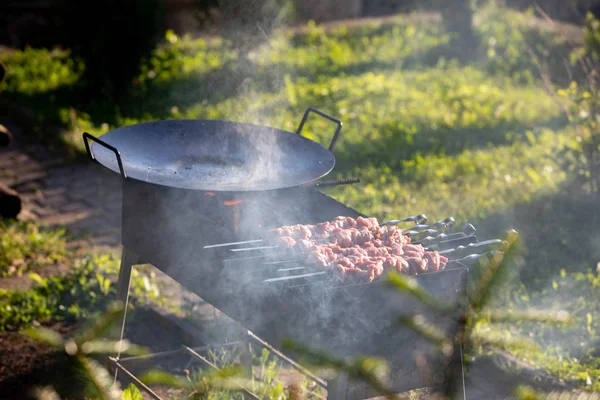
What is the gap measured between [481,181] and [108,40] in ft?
16.3

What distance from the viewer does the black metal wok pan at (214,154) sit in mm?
3443

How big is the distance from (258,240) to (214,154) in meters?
1.01

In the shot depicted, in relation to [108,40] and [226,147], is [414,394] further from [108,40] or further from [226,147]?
[108,40]

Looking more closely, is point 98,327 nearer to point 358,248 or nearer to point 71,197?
point 358,248

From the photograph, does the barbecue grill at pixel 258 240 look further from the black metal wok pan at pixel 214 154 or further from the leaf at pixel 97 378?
the leaf at pixel 97 378

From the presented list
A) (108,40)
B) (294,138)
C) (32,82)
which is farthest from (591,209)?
A: (32,82)

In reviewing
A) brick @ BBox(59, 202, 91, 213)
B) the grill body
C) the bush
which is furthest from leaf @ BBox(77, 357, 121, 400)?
the bush

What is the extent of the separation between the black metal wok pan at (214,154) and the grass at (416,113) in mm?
1853

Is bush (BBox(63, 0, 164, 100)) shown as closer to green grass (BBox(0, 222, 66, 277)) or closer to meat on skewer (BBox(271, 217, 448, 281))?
green grass (BBox(0, 222, 66, 277))

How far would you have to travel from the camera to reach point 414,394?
3.43 meters

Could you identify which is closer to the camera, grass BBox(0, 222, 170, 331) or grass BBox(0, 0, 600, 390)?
grass BBox(0, 222, 170, 331)

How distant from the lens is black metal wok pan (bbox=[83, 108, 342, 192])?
344 centimetres

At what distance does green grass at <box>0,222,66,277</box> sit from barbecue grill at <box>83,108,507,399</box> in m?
1.79

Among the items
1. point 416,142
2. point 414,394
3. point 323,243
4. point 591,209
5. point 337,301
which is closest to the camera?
point 337,301
